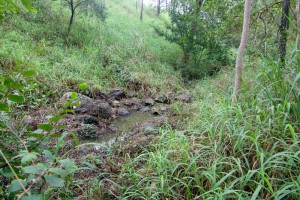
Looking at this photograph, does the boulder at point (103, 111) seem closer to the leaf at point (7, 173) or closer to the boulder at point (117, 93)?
the boulder at point (117, 93)

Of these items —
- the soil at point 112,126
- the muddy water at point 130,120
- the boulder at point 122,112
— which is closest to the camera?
the soil at point 112,126

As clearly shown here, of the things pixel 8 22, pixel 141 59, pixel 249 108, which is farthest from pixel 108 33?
pixel 249 108

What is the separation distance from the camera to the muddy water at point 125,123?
13.4ft

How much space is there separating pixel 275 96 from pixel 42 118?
143 inches

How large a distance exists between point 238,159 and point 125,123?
3.22 m

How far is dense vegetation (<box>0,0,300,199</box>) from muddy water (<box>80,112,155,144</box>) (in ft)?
2.01

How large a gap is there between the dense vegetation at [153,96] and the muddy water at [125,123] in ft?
2.01

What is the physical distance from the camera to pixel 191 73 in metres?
8.33

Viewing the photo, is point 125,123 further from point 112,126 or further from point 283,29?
point 283,29

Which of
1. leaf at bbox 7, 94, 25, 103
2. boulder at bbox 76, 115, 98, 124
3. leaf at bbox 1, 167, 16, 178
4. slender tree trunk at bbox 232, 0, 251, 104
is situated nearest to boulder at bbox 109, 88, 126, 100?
boulder at bbox 76, 115, 98, 124

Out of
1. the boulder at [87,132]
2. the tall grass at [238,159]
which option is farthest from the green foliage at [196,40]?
the tall grass at [238,159]

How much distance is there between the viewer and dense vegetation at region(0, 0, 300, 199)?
1225 mm

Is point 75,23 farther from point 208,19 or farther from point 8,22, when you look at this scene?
point 208,19

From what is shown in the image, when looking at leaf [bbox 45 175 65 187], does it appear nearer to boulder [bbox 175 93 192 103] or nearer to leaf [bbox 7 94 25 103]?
leaf [bbox 7 94 25 103]
